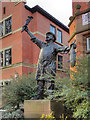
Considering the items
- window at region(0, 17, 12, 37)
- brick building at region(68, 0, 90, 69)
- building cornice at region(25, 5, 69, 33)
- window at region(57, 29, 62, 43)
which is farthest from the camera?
window at region(57, 29, 62, 43)

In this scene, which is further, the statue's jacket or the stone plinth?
the statue's jacket

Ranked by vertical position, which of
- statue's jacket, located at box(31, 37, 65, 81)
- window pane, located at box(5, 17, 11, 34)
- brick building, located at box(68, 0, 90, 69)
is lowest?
statue's jacket, located at box(31, 37, 65, 81)

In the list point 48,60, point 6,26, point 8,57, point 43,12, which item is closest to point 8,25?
point 6,26

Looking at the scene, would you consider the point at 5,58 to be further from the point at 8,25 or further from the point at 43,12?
A: the point at 43,12

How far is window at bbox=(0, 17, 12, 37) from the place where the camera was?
16.0 m

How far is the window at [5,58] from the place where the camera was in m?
15.6

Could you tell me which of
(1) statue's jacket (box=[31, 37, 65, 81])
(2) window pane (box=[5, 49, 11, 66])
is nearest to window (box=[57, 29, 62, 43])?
(2) window pane (box=[5, 49, 11, 66])

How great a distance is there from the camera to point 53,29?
59.1 feet

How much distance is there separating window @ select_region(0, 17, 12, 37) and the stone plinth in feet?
40.9

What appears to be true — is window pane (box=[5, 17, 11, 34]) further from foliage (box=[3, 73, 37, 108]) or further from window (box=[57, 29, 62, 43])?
foliage (box=[3, 73, 37, 108])

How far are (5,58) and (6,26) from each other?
10.4 ft

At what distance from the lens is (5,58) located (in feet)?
52.3

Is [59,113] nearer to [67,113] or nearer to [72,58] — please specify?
[67,113]

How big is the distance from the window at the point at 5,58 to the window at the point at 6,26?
6.15 feet
